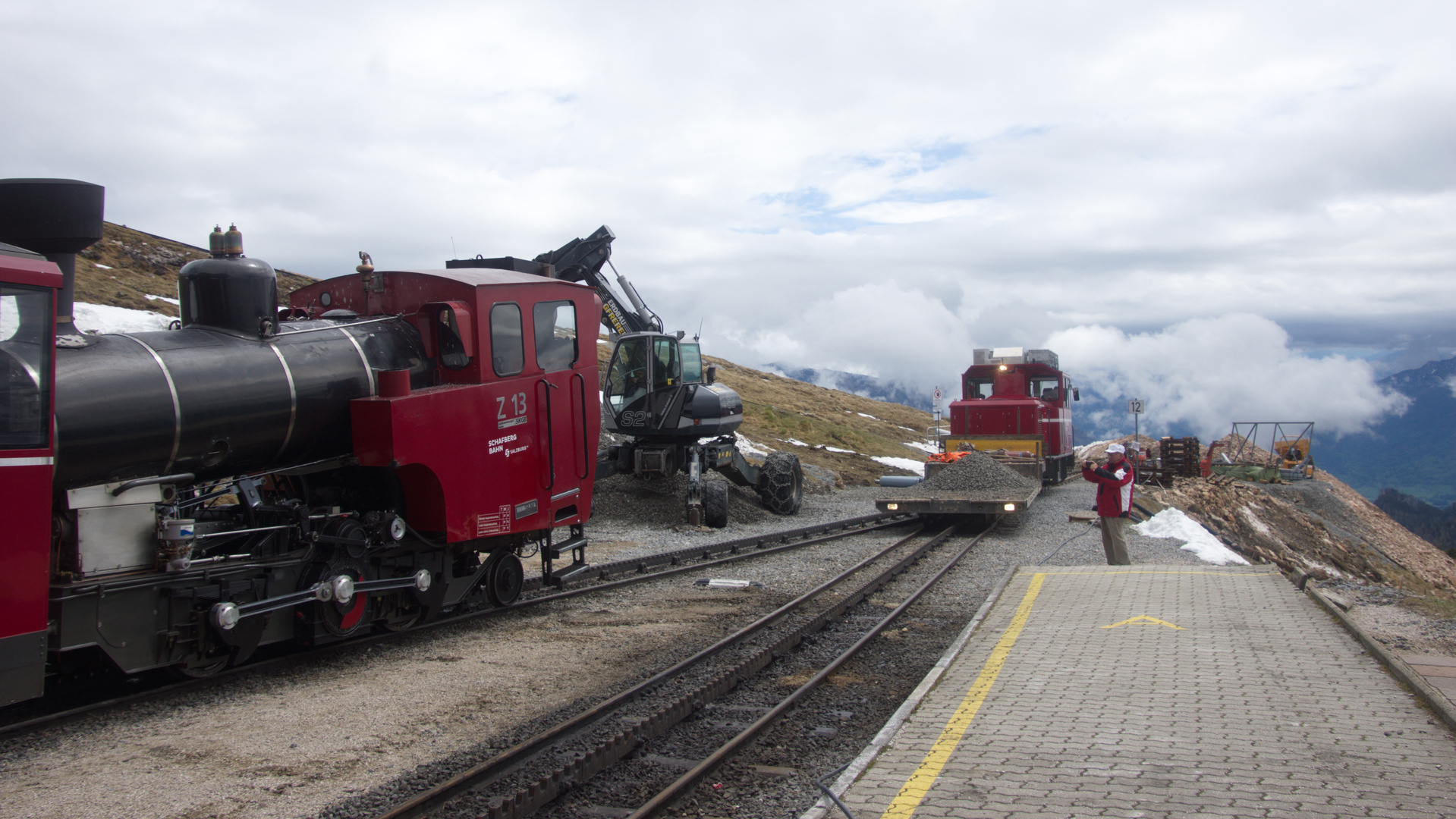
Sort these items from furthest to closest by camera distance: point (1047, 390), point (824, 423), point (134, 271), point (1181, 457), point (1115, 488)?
point (824, 423), point (134, 271), point (1181, 457), point (1047, 390), point (1115, 488)

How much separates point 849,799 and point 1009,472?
50.2ft

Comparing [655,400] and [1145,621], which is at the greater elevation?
[655,400]

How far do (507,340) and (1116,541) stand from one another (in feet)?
27.1

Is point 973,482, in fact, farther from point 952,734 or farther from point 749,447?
point 952,734

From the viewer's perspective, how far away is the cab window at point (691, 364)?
17.2m

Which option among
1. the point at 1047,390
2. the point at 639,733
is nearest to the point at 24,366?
the point at 639,733

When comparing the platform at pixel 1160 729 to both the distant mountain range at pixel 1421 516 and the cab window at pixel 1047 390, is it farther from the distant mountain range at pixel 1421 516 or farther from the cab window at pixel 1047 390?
the distant mountain range at pixel 1421 516

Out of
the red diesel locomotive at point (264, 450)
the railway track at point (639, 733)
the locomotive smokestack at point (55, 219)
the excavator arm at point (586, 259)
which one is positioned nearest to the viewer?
the railway track at point (639, 733)

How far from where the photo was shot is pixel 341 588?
23.1ft

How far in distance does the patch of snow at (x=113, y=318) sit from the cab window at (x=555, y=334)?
15.4 m

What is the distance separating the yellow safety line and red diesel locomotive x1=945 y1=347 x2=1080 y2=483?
14.8 metres

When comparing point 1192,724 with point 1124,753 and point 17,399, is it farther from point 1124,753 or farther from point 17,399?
point 17,399

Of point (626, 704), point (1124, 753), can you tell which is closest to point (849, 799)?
point (1124, 753)

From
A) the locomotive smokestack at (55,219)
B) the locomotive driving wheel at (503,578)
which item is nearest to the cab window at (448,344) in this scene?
the locomotive driving wheel at (503,578)
